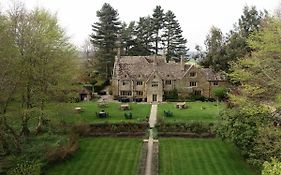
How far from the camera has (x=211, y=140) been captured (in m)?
40.5

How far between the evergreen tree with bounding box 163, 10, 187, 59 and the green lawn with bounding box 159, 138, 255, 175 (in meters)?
54.4

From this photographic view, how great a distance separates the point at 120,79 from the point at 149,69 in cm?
526

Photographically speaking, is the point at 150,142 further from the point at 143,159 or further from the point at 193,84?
the point at 193,84

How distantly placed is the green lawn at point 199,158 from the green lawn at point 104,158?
2.66 m

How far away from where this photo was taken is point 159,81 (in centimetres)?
6316

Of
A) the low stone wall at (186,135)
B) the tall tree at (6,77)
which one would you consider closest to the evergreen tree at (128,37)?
the low stone wall at (186,135)

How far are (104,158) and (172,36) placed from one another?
6279 centimetres

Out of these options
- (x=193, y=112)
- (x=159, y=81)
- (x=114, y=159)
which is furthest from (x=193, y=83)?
(x=114, y=159)

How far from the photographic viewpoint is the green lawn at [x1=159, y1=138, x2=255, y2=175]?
31078 mm

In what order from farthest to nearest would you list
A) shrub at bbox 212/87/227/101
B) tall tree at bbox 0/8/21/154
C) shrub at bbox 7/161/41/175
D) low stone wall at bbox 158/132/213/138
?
shrub at bbox 212/87/227/101 < low stone wall at bbox 158/132/213/138 < tall tree at bbox 0/8/21/154 < shrub at bbox 7/161/41/175

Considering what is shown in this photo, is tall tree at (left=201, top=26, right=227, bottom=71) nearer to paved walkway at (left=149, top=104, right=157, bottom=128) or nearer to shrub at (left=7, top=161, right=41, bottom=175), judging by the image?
paved walkway at (left=149, top=104, right=157, bottom=128)

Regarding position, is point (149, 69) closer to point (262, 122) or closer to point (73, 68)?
point (73, 68)

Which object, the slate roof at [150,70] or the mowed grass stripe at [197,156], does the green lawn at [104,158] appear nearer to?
the mowed grass stripe at [197,156]

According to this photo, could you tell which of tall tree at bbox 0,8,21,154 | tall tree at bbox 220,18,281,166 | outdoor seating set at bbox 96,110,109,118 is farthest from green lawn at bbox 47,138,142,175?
tall tree at bbox 220,18,281,166
